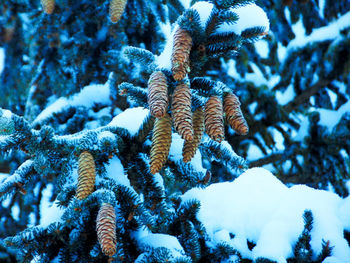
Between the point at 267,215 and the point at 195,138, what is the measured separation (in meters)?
0.88

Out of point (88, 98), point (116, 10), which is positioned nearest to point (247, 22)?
point (116, 10)

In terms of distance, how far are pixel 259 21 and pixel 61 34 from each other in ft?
7.20

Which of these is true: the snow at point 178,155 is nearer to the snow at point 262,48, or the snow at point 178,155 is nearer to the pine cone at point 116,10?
the pine cone at point 116,10

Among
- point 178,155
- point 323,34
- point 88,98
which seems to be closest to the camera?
point 178,155

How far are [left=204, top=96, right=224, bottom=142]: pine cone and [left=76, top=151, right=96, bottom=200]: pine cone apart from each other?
0.44 meters

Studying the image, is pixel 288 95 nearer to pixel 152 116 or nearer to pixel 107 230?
pixel 152 116

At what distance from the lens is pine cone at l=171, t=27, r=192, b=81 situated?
111cm

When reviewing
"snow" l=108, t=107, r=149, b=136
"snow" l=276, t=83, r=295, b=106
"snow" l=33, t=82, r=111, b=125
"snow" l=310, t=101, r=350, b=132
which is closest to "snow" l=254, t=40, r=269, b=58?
"snow" l=276, t=83, r=295, b=106

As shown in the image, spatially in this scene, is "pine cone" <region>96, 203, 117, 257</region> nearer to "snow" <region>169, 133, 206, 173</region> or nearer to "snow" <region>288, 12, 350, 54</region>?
"snow" <region>169, 133, 206, 173</region>

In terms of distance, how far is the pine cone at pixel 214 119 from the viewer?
3.65 feet

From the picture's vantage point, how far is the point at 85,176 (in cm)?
122

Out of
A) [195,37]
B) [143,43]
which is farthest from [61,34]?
[195,37]

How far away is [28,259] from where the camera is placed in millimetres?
1335

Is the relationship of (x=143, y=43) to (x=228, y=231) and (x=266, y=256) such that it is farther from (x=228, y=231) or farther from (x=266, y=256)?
(x=266, y=256)
